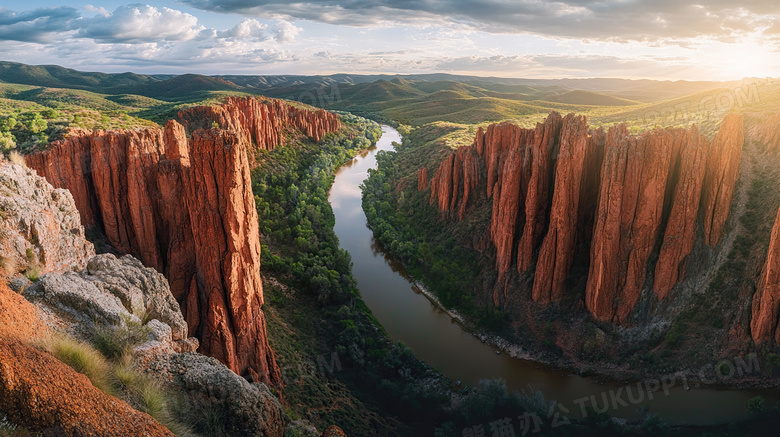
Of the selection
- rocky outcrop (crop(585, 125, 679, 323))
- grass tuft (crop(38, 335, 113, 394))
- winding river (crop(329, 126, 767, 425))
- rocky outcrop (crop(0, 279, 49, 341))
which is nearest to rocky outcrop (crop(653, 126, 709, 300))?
rocky outcrop (crop(585, 125, 679, 323))

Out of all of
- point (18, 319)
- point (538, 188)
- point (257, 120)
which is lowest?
point (538, 188)

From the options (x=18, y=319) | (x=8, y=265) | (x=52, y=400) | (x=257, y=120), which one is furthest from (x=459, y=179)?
(x=52, y=400)

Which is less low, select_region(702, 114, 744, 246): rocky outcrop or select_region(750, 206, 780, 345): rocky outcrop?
select_region(702, 114, 744, 246): rocky outcrop

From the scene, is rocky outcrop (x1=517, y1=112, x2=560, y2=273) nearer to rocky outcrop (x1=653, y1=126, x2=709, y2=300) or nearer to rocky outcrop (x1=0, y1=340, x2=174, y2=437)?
rocky outcrop (x1=653, y1=126, x2=709, y2=300)

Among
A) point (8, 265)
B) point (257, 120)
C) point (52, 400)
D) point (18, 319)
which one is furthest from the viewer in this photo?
point (257, 120)

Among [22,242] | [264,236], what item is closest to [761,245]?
[22,242]

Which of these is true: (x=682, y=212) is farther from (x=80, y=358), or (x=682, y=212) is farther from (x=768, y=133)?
(x=80, y=358)

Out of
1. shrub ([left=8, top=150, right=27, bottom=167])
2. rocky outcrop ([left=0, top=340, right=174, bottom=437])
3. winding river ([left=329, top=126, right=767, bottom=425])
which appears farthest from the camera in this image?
winding river ([left=329, top=126, right=767, bottom=425])
